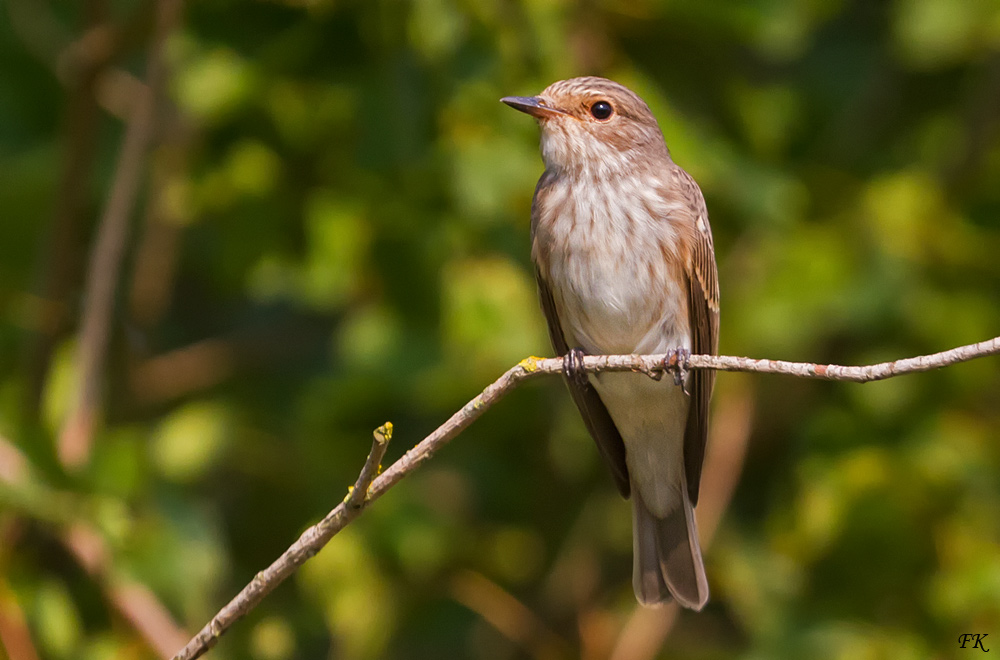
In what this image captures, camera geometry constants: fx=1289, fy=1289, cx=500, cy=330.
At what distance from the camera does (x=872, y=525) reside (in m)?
5.21

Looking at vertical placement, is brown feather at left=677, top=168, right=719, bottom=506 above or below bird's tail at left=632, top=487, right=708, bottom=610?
above

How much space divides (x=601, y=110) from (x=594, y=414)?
3.58 ft

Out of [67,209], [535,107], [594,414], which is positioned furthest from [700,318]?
[67,209]

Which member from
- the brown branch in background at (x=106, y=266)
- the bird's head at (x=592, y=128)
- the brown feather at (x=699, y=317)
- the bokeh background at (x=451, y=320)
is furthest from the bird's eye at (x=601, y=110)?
the brown branch in background at (x=106, y=266)

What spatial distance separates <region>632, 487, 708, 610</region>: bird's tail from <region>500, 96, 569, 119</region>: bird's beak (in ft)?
4.61

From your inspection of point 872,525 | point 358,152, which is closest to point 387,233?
point 358,152

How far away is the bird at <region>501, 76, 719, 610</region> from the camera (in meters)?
4.21

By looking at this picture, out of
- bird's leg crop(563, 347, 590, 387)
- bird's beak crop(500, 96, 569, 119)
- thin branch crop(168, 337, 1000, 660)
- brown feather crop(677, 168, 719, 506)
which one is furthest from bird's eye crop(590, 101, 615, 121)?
thin branch crop(168, 337, 1000, 660)

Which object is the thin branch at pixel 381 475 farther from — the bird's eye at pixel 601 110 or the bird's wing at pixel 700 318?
the bird's eye at pixel 601 110

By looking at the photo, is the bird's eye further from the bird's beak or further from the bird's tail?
the bird's tail

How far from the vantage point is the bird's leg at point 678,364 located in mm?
3134

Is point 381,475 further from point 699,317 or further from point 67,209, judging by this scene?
point 67,209

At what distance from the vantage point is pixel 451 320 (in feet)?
16.9

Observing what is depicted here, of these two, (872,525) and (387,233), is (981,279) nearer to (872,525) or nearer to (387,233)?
(872,525)
